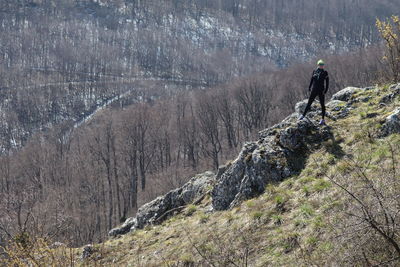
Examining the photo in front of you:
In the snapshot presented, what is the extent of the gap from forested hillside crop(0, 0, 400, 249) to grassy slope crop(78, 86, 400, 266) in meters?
3.24

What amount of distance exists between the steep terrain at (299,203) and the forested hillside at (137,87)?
11.4ft

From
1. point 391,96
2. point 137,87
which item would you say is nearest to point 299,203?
point 391,96

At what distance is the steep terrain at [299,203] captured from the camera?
5.69 meters

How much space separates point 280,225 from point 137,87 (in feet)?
363

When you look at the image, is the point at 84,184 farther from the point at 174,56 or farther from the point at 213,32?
the point at 213,32

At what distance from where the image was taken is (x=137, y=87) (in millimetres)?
114938

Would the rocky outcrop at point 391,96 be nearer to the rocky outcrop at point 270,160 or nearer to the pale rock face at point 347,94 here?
the pale rock face at point 347,94

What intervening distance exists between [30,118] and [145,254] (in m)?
100

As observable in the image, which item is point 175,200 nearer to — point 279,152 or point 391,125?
point 279,152

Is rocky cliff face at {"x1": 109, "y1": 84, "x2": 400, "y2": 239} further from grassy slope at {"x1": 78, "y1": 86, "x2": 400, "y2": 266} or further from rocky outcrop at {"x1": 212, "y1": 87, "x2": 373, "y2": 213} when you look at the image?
grassy slope at {"x1": 78, "y1": 86, "x2": 400, "y2": 266}

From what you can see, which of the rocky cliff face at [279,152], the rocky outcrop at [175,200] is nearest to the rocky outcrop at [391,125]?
the rocky cliff face at [279,152]

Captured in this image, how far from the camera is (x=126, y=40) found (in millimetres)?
150750

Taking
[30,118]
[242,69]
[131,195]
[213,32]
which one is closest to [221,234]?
[131,195]

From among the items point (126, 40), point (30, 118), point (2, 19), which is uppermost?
point (2, 19)
